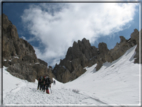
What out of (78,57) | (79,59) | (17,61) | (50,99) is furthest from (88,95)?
(78,57)

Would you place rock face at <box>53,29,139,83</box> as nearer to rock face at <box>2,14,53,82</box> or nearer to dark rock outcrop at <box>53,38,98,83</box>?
dark rock outcrop at <box>53,38,98,83</box>

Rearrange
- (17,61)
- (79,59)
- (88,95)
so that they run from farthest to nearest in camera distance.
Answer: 1. (79,59)
2. (17,61)
3. (88,95)

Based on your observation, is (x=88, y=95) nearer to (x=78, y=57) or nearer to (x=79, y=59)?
(x=79, y=59)

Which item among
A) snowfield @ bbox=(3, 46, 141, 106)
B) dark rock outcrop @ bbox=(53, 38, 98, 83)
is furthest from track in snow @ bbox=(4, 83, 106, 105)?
dark rock outcrop @ bbox=(53, 38, 98, 83)

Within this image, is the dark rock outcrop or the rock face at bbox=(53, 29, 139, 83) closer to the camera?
the rock face at bbox=(53, 29, 139, 83)

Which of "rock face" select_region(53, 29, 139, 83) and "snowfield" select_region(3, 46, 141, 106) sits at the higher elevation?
"rock face" select_region(53, 29, 139, 83)

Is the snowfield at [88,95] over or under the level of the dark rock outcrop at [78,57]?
under

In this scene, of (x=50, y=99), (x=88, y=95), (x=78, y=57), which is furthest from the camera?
(x=78, y=57)

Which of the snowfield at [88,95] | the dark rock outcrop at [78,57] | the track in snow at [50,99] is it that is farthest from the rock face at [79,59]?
the track in snow at [50,99]

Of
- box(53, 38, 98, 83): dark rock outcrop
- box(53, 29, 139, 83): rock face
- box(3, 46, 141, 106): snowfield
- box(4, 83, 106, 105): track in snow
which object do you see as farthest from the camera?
box(53, 38, 98, 83): dark rock outcrop

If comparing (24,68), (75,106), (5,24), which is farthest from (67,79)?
(75,106)

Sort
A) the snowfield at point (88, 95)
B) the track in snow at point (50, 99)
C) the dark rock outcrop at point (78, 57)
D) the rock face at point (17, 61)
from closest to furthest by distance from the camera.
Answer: the snowfield at point (88, 95)
the track in snow at point (50, 99)
the rock face at point (17, 61)
the dark rock outcrop at point (78, 57)

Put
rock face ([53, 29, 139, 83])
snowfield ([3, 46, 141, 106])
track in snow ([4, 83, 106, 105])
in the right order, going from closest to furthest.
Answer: snowfield ([3, 46, 141, 106]) < track in snow ([4, 83, 106, 105]) < rock face ([53, 29, 139, 83])

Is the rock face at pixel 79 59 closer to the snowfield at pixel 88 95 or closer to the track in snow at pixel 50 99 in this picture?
the snowfield at pixel 88 95
